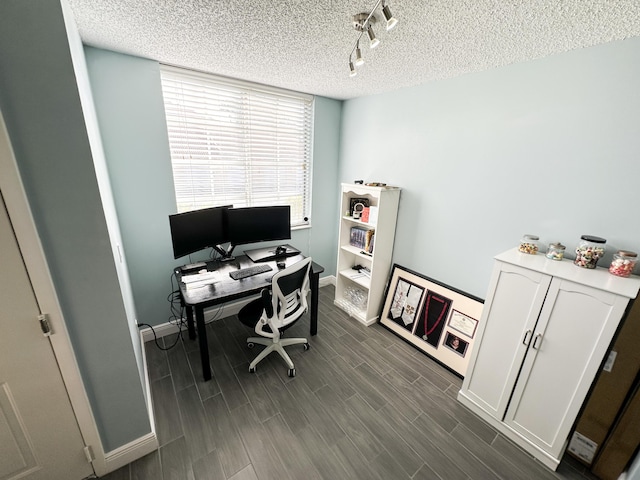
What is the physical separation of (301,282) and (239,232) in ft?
2.82

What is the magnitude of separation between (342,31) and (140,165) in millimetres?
1868

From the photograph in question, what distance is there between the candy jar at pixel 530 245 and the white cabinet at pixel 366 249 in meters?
1.15

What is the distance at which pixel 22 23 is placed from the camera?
2.92ft

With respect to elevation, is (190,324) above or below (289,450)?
above

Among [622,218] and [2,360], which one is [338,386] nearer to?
[2,360]

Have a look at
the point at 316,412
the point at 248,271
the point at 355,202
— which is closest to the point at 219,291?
the point at 248,271

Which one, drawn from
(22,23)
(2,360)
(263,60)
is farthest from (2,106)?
(263,60)

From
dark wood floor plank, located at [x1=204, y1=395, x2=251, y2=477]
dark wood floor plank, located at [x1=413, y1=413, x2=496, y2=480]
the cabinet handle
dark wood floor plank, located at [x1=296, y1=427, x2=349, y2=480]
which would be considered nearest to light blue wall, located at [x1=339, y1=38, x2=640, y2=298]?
the cabinet handle

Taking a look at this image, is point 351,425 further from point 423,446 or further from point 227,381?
point 227,381

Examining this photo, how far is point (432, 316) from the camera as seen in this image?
7.92 feet

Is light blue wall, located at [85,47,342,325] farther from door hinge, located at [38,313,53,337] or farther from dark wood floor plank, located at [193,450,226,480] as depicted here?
dark wood floor plank, located at [193,450,226,480]

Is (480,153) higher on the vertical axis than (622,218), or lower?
higher

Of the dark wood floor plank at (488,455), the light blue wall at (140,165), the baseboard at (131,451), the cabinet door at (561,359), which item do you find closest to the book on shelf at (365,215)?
the cabinet door at (561,359)

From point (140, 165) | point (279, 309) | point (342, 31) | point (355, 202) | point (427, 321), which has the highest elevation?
point (342, 31)
